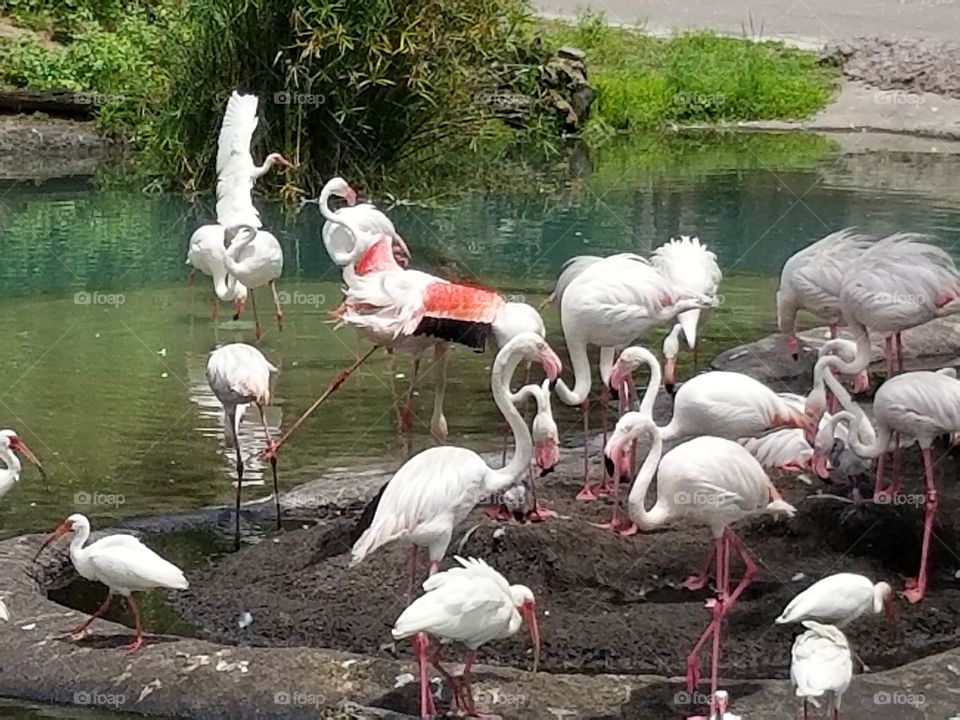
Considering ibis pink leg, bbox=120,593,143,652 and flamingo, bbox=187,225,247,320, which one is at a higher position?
flamingo, bbox=187,225,247,320

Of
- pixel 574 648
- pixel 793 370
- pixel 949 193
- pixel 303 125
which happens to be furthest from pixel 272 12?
pixel 574 648

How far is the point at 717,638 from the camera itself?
506cm

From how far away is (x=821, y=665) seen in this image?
4398 mm

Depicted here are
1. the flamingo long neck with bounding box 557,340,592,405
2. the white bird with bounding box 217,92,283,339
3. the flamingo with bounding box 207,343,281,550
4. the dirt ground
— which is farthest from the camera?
the white bird with bounding box 217,92,283,339

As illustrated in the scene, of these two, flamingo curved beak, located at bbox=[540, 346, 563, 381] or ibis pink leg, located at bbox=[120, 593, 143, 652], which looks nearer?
ibis pink leg, located at bbox=[120, 593, 143, 652]

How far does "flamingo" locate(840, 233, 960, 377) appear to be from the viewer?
7.18m
